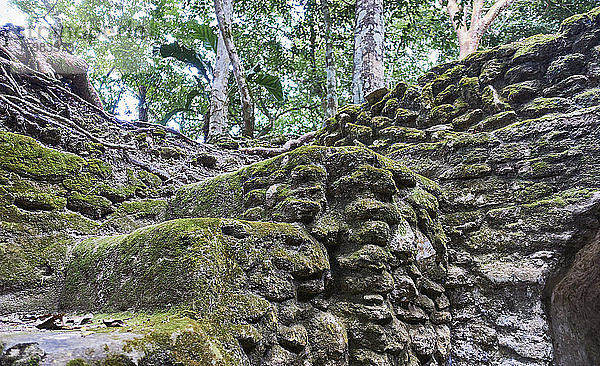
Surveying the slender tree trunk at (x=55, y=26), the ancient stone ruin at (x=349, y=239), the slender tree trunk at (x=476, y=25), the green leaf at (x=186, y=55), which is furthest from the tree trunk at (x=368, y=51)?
the slender tree trunk at (x=55, y=26)

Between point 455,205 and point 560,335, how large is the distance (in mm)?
1166

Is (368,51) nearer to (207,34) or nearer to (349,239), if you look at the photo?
(349,239)

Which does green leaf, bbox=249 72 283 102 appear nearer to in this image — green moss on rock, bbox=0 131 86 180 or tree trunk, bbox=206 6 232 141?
tree trunk, bbox=206 6 232 141

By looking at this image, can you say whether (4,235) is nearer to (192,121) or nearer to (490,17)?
(490,17)

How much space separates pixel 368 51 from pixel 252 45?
7928 mm

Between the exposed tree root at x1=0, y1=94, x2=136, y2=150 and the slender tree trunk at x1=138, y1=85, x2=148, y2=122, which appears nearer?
the exposed tree root at x1=0, y1=94, x2=136, y2=150

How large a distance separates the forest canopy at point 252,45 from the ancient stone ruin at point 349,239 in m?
3.95

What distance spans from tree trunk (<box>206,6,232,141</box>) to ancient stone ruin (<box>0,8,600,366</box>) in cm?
379

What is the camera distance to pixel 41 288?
2.48 m

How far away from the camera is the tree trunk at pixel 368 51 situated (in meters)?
5.50

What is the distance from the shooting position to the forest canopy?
8797mm

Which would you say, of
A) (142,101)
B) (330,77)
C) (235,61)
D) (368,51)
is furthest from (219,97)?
(142,101)

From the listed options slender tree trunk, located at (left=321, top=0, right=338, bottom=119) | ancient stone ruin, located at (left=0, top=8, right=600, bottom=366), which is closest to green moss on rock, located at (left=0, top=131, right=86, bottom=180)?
ancient stone ruin, located at (left=0, top=8, right=600, bottom=366)

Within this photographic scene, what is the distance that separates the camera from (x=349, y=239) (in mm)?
2402
